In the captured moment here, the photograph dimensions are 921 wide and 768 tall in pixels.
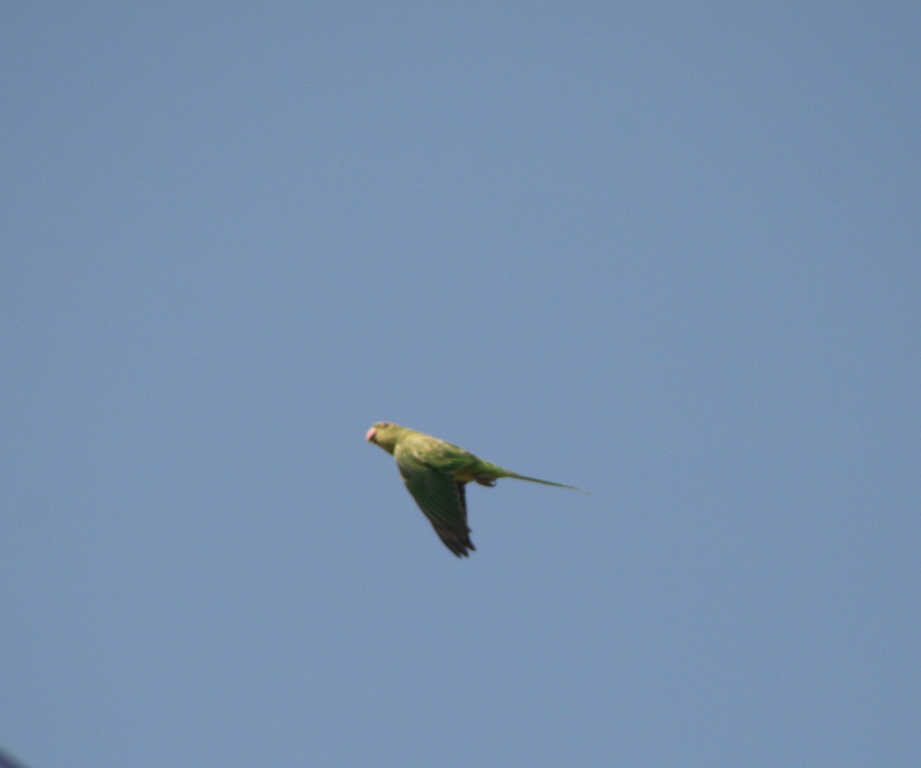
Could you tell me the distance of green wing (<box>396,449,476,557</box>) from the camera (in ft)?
39.8

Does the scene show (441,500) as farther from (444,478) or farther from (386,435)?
(386,435)

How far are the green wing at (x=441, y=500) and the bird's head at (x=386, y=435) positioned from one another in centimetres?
83

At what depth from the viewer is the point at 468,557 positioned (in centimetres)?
1202

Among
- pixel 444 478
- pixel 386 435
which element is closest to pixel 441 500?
pixel 444 478

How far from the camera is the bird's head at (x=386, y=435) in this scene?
13.9m

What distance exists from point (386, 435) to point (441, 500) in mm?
2044

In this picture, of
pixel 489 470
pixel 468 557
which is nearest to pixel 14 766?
pixel 468 557

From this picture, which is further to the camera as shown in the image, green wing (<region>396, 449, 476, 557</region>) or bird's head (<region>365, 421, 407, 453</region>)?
bird's head (<region>365, 421, 407, 453</region>)

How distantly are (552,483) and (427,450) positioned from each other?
174cm

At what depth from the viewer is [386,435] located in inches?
557

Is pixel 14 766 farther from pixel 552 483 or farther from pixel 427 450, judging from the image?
pixel 552 483

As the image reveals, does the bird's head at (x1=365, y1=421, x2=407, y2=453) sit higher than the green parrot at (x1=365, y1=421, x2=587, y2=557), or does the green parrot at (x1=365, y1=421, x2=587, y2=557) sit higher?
the bird's head at (x1=365, y1=421, x2=407, y2=453)

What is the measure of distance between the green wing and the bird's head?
83cm

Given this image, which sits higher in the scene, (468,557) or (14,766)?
(468,557)
